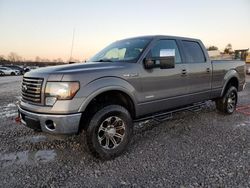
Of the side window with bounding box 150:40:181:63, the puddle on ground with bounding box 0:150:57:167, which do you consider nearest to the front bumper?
the puddle on ground with bounding box 0:150:57:167

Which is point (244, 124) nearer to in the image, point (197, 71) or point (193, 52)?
point (197, 71)

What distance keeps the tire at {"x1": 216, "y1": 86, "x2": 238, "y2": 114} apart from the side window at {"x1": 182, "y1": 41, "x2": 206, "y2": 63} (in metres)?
1.31

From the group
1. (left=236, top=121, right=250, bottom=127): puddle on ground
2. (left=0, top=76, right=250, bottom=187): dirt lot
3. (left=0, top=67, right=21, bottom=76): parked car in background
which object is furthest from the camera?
(left=0, top=67, right=21, bottom=76): parked car in background

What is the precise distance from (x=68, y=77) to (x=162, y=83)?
180 cm

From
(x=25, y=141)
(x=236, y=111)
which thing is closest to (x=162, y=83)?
(x=25, y=141)

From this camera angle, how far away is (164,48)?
462cm

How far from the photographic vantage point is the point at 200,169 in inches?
132

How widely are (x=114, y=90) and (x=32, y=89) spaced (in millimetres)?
1189

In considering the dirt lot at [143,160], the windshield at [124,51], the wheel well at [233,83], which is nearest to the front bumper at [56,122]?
the dirt lot at [143,160]

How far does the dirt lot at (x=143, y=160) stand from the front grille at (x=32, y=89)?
0.80 m

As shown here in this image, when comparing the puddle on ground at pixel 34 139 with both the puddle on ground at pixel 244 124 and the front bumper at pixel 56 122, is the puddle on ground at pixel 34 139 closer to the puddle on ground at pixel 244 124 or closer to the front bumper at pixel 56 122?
the front bumper at pixel 56 122

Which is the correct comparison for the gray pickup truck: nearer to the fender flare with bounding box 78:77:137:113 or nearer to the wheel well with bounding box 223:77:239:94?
the fender flare with bounding box 78:77:137:113

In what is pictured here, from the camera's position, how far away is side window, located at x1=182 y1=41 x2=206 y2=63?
513 cm

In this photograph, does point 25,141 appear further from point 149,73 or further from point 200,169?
point 200,169
